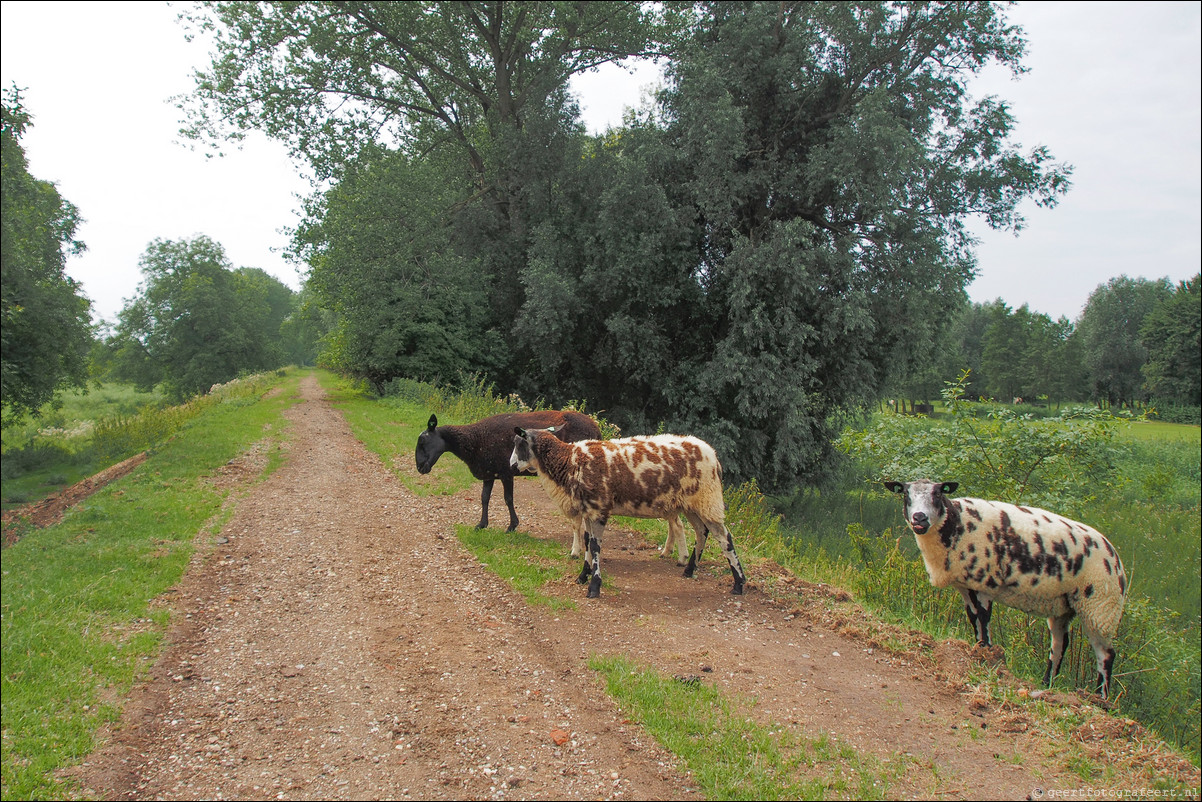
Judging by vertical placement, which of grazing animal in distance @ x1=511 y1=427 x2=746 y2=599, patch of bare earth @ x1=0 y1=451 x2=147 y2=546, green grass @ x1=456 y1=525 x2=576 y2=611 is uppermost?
grazing animal in distance @ x1=511 y1=427 x2=746 y2=599

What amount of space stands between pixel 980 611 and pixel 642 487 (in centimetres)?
435

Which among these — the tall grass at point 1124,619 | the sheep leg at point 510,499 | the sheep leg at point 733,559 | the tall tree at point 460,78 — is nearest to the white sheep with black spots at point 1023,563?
the tall grass at point 1124,619

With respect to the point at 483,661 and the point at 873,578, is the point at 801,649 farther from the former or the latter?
the point at 483,661

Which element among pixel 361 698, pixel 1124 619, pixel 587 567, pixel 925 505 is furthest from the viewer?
pixel 587 567

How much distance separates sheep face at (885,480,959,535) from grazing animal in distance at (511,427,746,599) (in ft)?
7.67

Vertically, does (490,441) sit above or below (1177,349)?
below

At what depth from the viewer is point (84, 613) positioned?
270 inches

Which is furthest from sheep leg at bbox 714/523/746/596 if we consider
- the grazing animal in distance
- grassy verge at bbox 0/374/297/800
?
grassy verge at bbox 0/374/297/800

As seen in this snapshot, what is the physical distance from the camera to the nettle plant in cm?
1093

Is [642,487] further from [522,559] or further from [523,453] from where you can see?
[522,559]

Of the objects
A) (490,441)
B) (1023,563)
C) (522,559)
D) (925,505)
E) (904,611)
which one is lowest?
(904,611)

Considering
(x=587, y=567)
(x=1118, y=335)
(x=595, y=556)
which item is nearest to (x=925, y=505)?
(x=595, y=556)

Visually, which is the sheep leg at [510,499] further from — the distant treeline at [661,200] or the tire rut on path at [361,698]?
the distant treeline at [661,200]

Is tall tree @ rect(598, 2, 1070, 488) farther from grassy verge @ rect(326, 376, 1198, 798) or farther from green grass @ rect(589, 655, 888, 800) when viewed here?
green grass @ rect(589, 655, 888, 800)
